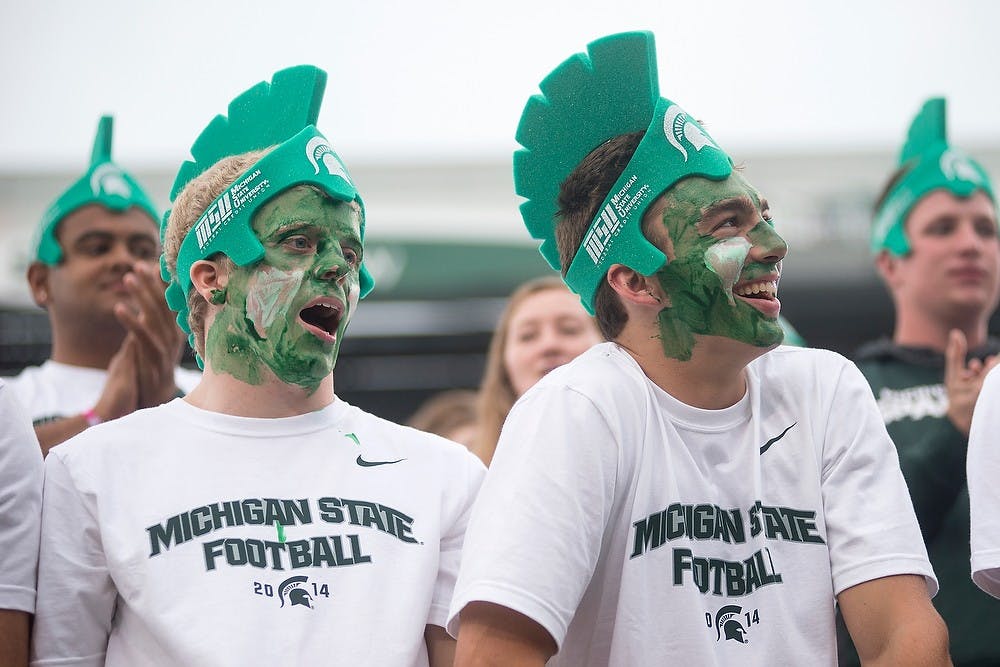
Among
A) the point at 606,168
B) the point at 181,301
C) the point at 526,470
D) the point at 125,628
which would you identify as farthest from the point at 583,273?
the point at 125,628

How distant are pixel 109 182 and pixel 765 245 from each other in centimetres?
266

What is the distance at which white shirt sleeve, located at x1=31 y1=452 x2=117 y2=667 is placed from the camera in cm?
237

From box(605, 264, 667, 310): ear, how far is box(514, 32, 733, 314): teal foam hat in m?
0.03

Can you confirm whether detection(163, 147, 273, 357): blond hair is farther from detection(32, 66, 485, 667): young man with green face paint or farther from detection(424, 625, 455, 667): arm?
detection(424, 625, 455, 667): arm

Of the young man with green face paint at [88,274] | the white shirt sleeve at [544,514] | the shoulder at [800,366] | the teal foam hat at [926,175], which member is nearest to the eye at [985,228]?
the teal foam hat at [926,175]

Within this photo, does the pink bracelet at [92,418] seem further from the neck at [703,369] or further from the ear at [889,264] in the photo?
the ear at [889,264]

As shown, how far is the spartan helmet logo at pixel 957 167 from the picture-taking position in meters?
4.52

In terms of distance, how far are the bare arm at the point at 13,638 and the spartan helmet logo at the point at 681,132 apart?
65.3 inches

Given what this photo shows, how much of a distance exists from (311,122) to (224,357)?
0.61 meters

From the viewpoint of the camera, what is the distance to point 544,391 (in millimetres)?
2396

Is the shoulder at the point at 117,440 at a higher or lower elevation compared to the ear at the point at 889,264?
higher

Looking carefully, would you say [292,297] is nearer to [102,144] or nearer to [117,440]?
[117,440]

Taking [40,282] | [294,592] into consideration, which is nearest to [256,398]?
[294,592]

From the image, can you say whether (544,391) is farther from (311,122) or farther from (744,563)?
(311,122)
